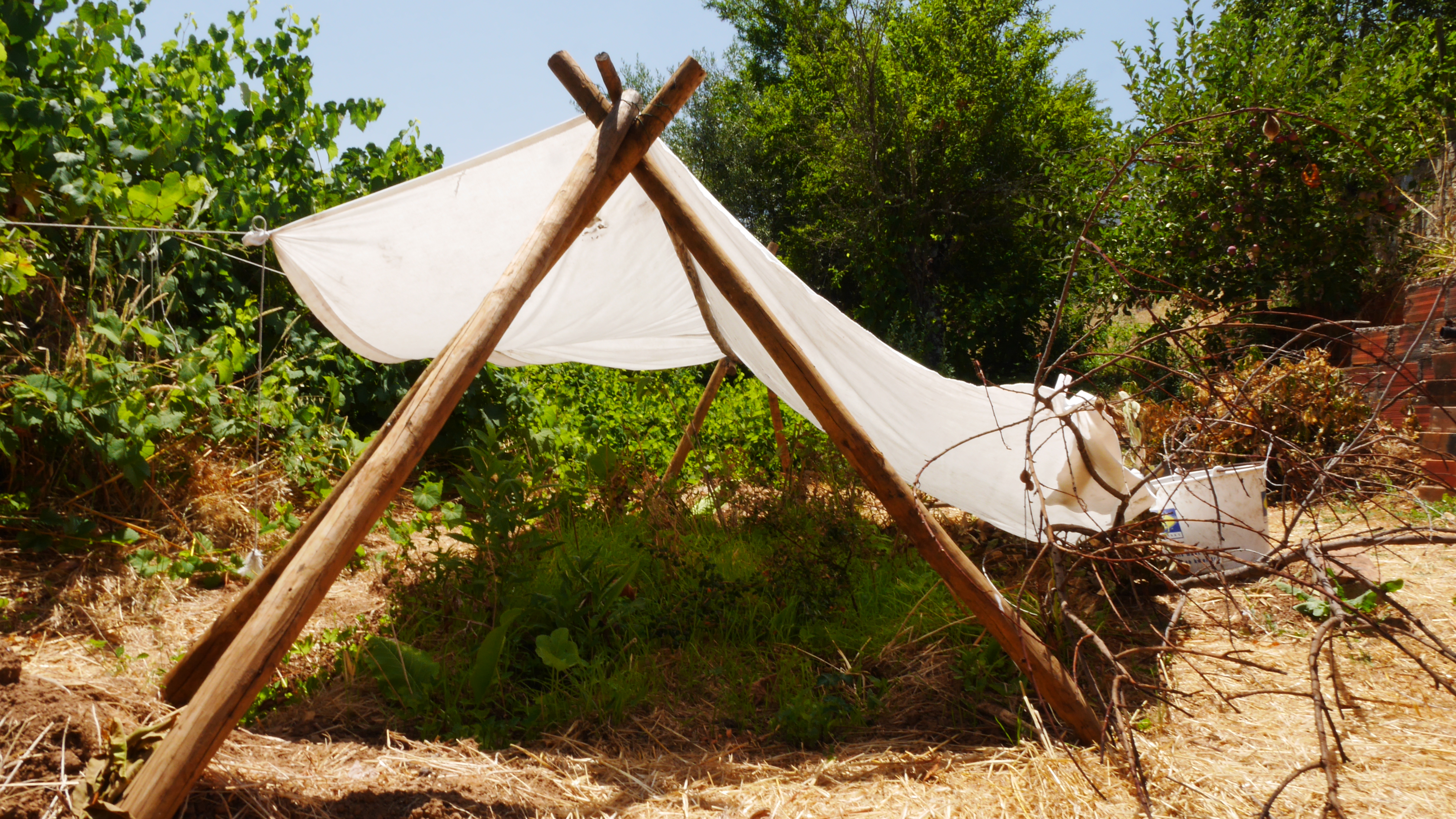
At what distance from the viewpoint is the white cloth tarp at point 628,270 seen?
3031 millimetres

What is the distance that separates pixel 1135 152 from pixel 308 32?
16.8 ft

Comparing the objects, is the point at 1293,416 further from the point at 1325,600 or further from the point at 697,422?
the point at 697,422

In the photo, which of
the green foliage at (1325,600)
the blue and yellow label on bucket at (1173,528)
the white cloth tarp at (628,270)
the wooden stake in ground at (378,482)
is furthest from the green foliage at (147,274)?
the green foliage at (1325,600)

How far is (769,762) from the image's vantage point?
2.46 m

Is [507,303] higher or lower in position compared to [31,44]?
lower

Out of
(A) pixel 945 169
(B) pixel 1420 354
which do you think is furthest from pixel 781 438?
(A) pixel 945 169

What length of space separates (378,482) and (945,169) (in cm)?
805

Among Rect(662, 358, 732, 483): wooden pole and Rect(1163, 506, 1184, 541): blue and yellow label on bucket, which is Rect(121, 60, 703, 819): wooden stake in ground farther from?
Rect(1163, 506, 1184, 541): blue and yellow label on bucket

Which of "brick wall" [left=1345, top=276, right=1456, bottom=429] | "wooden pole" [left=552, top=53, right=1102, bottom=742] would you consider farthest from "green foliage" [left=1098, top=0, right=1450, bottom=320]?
"wooden pole" [left=552, top=53, right=1102, bottom=742]

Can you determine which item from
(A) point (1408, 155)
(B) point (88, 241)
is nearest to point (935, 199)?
(A) point (1408, 155)

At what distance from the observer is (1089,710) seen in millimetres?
2469

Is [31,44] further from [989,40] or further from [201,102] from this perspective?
[989,40]

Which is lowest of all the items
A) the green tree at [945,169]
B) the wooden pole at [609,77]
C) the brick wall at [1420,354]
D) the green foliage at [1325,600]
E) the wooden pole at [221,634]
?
the green foliage at [1325,600]

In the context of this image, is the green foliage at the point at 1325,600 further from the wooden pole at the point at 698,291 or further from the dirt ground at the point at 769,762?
the wooden pole at the point at 698,291
